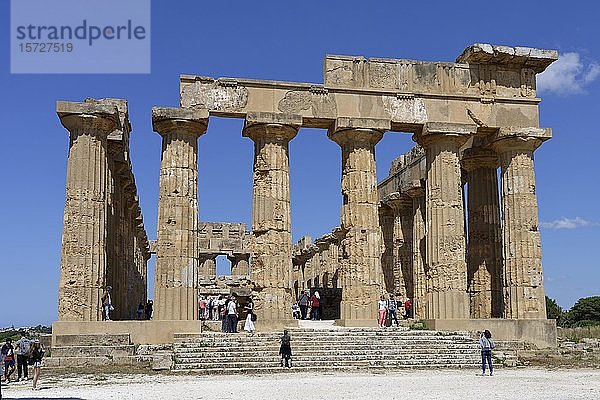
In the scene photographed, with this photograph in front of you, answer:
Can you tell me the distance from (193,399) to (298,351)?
31.3ft

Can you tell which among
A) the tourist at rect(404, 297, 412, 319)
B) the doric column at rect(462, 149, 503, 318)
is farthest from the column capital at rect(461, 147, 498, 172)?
the tourist at rect(404, 297, 412, 319)

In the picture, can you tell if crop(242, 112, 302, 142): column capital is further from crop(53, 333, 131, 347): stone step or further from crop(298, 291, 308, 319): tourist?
crop(298, 291, 308, 319): tourist

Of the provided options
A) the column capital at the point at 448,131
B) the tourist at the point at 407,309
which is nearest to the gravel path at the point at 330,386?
the column capital at the point at 448,131

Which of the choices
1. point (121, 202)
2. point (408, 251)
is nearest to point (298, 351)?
point (121, 202)

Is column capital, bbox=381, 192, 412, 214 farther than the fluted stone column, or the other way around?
column capital, bbox=381, 192, 412, 214

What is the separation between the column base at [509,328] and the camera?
30125 millimetres

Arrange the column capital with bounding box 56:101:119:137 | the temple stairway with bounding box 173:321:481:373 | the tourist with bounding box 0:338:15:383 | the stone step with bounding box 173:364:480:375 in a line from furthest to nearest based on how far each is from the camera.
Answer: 1. the column capital with bounding box 56:101:119:137
2. the temple stairway with bounding box 173:321:481:373
3. the stone step with bounding box 173:364:480:375
4. the tourist with bounding box 0:338:15:383

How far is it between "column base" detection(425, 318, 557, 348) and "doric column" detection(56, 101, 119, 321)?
1315 cm

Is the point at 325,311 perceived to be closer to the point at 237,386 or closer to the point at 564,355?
the point at 564,355

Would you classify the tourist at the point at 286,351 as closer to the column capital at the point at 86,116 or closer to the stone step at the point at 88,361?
the stone step at the point at 88,361

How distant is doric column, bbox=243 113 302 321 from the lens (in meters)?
30.0

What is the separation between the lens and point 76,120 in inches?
1131

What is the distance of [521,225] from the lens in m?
32.1

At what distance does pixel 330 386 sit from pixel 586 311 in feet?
190
